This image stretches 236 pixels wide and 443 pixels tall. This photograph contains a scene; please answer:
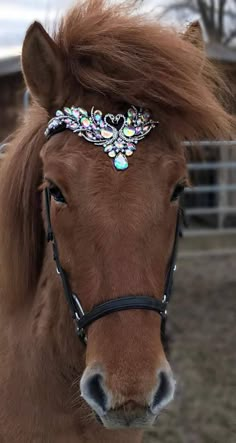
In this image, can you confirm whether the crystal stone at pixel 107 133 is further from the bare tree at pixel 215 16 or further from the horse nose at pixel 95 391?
the bare tree at pixel 215 16

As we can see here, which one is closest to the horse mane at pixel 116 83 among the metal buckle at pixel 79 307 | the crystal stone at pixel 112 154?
the crystal stone at pixel 112 154

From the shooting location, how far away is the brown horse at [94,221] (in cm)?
Answer: 153

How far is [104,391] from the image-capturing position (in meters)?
1.47

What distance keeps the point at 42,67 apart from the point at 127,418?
114 cm

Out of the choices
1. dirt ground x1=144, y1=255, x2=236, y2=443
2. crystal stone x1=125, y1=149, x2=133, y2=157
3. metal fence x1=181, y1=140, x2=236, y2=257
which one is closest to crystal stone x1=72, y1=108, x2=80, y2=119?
crystal stone x1=125, y1=149, x2=133, y2=157

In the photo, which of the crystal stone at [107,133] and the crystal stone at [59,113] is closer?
the crystal stone at [107,133]

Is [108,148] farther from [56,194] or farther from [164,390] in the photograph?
[164,390]

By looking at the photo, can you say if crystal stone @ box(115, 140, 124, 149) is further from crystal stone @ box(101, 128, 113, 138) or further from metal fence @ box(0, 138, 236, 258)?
metal fence @ box(0, 138, 236, 258)

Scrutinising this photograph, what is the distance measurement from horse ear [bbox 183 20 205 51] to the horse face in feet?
1.92

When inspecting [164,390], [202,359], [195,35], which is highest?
[195,35]

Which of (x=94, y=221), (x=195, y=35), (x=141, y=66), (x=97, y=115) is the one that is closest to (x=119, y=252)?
(x=94, y=221)

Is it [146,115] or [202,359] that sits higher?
[146,115]

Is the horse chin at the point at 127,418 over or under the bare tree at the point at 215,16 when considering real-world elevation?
over

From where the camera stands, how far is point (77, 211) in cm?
166
